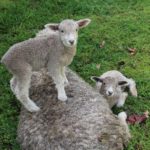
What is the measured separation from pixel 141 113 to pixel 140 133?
0.65 meters

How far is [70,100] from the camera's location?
7480mm

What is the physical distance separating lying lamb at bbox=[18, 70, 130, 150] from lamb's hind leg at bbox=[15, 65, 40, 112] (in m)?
0.10

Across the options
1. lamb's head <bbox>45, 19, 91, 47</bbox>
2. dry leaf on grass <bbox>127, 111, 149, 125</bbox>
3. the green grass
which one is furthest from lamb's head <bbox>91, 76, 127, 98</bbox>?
lamb's head <bbox>45, 19, 91, 47</bbox>

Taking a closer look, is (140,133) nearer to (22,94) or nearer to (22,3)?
(22,94)

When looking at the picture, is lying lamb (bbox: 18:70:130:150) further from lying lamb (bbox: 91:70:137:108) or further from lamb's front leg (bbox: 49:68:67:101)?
lying lamb (bbox: 91:70:137:108)

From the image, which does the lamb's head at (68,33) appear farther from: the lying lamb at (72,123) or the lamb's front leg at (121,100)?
the lamb's front leg at (121,100)

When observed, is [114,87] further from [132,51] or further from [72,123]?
[132,51]

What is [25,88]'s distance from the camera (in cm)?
750

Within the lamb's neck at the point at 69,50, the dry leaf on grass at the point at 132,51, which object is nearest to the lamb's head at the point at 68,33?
the lamb's neck at the point at 69,50

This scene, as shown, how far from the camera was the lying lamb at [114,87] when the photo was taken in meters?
8.36

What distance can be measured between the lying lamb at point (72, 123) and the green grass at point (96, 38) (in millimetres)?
412

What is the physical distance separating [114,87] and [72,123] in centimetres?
166

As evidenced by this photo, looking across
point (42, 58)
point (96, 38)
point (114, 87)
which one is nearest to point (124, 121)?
point (114, 87)

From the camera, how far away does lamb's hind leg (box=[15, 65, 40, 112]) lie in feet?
24.3
